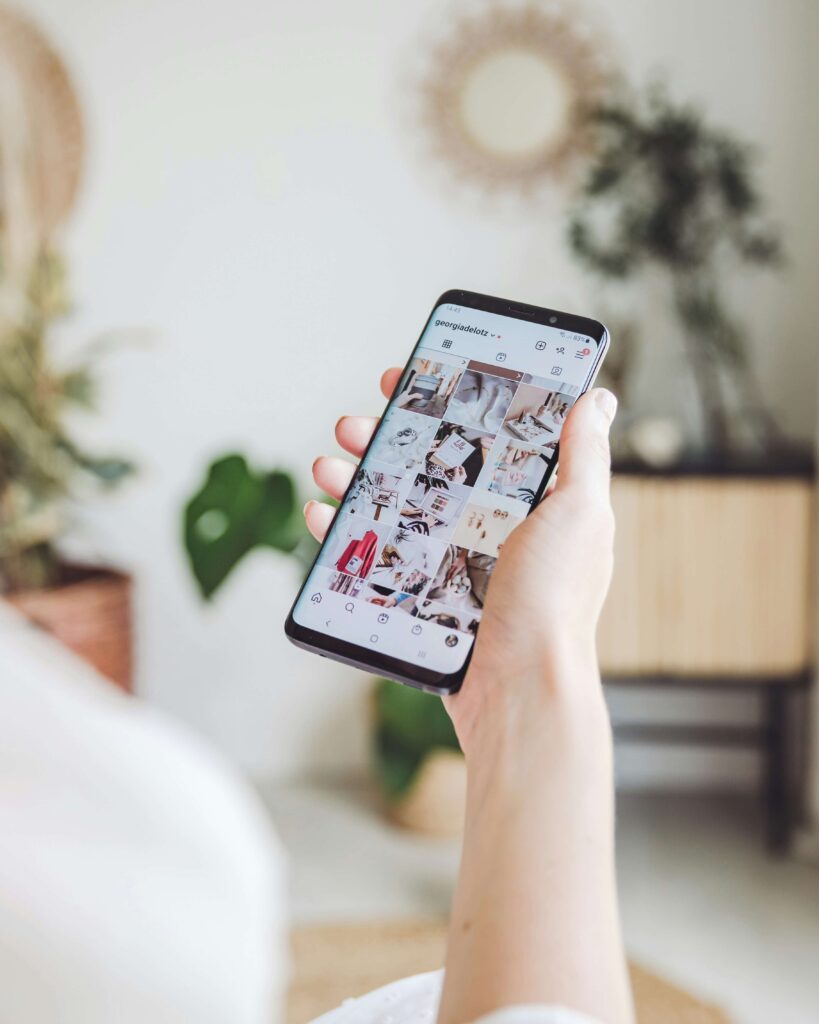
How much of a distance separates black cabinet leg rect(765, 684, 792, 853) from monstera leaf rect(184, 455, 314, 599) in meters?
1.09

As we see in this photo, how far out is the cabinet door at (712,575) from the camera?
6.29ft

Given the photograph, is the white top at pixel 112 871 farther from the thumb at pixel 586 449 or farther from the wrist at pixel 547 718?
the thumb at pixel 586 449

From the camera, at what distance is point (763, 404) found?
7.23 ft

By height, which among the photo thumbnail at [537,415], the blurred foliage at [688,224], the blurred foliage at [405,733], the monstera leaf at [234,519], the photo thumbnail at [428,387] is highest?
the blurred foliage at [688,224]

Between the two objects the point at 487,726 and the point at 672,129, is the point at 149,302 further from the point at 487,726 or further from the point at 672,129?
the point at 487,726

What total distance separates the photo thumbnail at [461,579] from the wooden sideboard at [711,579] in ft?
4.01

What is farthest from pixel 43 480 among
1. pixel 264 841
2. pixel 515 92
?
pixel 264 841

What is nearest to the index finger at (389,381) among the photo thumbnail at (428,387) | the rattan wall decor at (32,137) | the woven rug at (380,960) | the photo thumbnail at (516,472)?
the photo thumbnail at (428,387)

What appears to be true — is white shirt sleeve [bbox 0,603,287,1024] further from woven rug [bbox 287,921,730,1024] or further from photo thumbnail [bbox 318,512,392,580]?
woven rug [bbox 287,921,730,1024]

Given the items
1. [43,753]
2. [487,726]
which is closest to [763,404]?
[487,726]

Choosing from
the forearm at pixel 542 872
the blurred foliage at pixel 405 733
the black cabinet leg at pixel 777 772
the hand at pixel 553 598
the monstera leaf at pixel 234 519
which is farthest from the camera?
the black cabinet leg at pixel 777 772

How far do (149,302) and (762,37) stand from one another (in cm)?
142

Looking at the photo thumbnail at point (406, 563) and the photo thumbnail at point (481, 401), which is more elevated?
the photo thumbnail at point (481, 401)

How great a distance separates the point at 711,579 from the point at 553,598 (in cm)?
139
